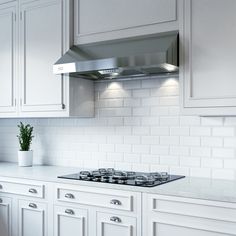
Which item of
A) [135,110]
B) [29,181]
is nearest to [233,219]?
[135,110]

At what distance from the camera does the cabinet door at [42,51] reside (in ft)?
10.0

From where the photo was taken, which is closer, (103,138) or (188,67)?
(188,67)

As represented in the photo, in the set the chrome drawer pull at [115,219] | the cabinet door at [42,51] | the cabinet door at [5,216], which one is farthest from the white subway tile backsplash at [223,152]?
the cabinet door at [5,216]

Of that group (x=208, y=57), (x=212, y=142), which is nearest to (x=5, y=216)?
(x=212, y=142)

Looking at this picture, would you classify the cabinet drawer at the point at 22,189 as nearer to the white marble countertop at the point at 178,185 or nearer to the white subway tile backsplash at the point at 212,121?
the white marble countertop at the point at 178,185

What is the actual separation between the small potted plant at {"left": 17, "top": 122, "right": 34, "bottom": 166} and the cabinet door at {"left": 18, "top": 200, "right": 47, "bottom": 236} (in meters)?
0.58

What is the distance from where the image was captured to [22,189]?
295 cm

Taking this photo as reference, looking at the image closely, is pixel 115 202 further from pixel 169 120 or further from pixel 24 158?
pixel 24 158

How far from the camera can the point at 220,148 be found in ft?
8.73

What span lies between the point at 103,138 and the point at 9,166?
105 cm

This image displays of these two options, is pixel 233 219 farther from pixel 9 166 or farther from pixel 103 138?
pixel 9 166

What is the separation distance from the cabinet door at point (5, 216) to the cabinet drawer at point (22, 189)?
3.9 inches

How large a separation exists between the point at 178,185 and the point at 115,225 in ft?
1.72

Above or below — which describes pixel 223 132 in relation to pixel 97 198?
above
